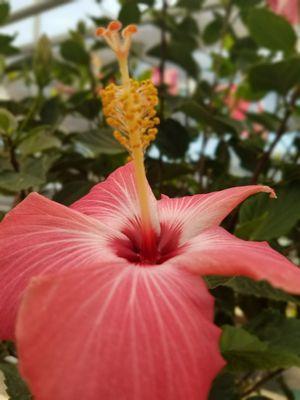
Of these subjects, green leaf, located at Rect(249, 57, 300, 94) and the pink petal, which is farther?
green leaf, located at Rect(249, 57, 300, 94)

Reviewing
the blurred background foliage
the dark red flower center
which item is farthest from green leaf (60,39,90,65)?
the dark red flower center

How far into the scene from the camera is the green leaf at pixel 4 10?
117 cm

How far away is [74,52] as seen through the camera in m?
1.32

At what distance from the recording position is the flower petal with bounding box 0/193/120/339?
42 cm

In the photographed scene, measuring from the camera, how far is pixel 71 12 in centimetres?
368

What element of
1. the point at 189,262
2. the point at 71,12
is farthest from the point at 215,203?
the point at 71,12

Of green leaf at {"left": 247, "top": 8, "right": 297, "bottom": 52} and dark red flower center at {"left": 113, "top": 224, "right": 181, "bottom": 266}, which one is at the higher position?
green leaf at {"left": 247, "top": 8, "right": 297, "bottom": 52}

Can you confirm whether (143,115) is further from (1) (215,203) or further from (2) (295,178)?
(2) (295,178)

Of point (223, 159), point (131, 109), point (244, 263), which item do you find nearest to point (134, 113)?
point (131, 109)

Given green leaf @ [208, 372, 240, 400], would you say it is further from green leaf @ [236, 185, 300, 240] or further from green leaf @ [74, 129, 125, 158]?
green leaf @ [74, 129, 125, 158]

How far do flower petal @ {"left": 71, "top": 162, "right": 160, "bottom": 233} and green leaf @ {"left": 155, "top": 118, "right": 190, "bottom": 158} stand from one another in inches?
11.8

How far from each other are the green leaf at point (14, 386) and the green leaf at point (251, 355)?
8.5 inches

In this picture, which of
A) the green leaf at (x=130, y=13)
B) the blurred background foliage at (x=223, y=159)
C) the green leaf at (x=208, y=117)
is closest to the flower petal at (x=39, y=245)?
the blurred background foliage at (x=223, y=159)

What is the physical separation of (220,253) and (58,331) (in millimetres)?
144
